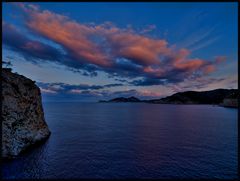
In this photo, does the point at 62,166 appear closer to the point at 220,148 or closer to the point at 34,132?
the point at 34,132

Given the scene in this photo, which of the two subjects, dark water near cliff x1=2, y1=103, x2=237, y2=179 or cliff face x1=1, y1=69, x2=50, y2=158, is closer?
dark water near cliff x1=2, y1=103, x2=237, y2=179

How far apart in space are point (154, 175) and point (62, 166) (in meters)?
11.7

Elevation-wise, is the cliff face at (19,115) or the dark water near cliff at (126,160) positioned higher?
the cliff face at (19,115)

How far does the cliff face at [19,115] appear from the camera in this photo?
25.6 m

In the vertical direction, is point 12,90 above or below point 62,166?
above

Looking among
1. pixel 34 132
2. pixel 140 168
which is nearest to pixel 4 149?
pixel 34 132

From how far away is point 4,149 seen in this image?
2428cm

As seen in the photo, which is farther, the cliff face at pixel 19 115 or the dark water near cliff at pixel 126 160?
the cliff face at pixel 19 115

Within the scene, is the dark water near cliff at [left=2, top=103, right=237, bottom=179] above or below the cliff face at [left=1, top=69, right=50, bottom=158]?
below

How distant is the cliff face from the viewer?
25598mm

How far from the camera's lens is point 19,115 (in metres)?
28.7

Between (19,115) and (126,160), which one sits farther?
(19,115)

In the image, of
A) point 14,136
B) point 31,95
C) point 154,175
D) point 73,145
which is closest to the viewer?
point 154,175

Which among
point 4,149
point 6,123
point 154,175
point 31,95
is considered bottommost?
point 154,175
